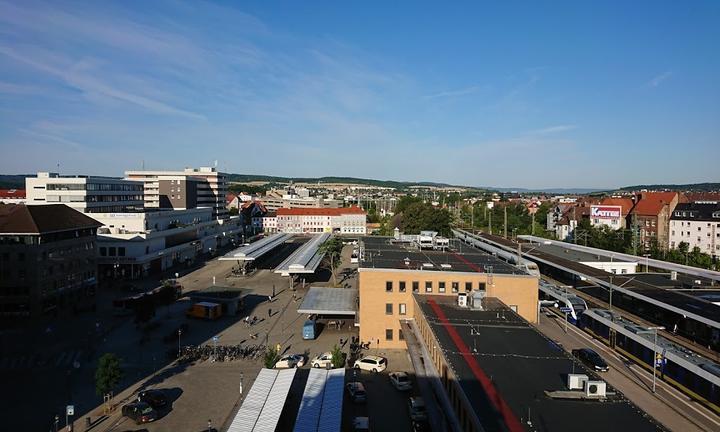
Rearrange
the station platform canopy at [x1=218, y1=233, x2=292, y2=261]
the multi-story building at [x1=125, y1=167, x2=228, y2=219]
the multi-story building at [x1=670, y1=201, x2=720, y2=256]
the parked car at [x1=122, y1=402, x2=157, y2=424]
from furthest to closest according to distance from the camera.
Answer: the multi-story building at [x1=125, y1=167, x2=228, y2=219], the multi-story building at [x1=670, y1=201, x2=720, y2=256], the station platform canopy at [x1=218, y1=233, x2=292, y2=261], the parked car at [x1=122, y1=402, x2=157, y2=424]

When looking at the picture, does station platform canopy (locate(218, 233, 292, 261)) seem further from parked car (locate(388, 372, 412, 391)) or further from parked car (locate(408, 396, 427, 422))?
parked car (locate(408, 396, 427, 422))

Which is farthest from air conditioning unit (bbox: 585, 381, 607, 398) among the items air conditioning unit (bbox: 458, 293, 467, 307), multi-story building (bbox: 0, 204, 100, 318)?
multi-story building (bbox: 0, 204, 100, 318)

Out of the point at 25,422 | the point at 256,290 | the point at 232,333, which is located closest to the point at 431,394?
the point at 25,422

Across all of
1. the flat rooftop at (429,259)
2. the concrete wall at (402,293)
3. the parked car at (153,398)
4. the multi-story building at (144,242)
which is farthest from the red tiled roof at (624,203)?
the parked car at (153,398)

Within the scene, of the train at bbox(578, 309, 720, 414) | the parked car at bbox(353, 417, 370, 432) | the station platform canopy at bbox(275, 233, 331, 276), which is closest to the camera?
the parked car at bbox(353, 417, 370, 432)

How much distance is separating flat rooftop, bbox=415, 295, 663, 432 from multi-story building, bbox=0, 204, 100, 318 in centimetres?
2985

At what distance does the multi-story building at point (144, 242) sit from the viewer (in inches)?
2073

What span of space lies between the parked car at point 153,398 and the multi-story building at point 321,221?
3494 inches

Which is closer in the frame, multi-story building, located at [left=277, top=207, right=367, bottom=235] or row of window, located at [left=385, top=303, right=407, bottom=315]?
row of window, located at [left=385, top=303, right=407, bottom=315]

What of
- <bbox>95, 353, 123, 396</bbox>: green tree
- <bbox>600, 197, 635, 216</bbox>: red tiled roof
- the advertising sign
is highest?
<bbox>600, 197, 635, 216</bbox>: red tiled roof

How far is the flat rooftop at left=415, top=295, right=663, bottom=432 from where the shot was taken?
39.6 ft

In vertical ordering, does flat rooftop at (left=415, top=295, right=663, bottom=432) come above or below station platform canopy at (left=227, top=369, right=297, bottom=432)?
above

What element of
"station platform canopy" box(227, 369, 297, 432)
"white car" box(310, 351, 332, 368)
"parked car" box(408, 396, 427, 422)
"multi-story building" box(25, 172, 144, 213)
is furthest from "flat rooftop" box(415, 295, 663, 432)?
"multi-story building" box(25, 172, 144, 213)

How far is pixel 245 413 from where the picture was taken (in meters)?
18.6
